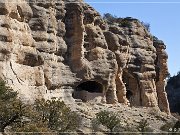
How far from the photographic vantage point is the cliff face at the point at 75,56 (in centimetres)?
3797

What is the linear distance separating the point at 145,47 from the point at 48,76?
19.2 meters

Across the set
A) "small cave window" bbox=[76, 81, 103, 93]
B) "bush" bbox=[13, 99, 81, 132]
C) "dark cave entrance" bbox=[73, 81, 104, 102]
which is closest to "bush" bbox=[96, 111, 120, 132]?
"bush" bbox=[13, 99, 81, 132]

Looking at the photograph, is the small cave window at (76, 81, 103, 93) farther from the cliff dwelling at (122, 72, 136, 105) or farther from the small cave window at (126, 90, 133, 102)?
the small cave window at (126, 90, 133, 102)

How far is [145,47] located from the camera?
5619 cm

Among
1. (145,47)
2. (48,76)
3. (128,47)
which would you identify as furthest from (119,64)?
(48,76)

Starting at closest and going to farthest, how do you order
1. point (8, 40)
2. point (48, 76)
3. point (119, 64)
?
1. point (8, 40)
2. point (48, 76)
3. point (119, 64)

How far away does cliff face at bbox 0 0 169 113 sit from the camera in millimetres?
37969

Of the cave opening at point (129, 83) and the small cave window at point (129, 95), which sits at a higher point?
the cave opening at point (129, 83)

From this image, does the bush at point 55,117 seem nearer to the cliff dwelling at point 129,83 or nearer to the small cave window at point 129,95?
the cliff dwelling at point 129,83

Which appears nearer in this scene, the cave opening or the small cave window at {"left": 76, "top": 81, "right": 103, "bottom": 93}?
the small cave window at {"left": 76, "top": 81, "right": 103, "bottom": 93}

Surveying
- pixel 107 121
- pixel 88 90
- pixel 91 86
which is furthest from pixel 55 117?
pixel 91 86

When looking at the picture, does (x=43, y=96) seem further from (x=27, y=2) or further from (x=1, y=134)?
(x=1, y=134)

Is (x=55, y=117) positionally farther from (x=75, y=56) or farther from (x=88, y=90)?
(x=88, y=90)

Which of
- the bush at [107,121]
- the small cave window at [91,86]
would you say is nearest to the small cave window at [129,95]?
the small cave window at [91,86]
